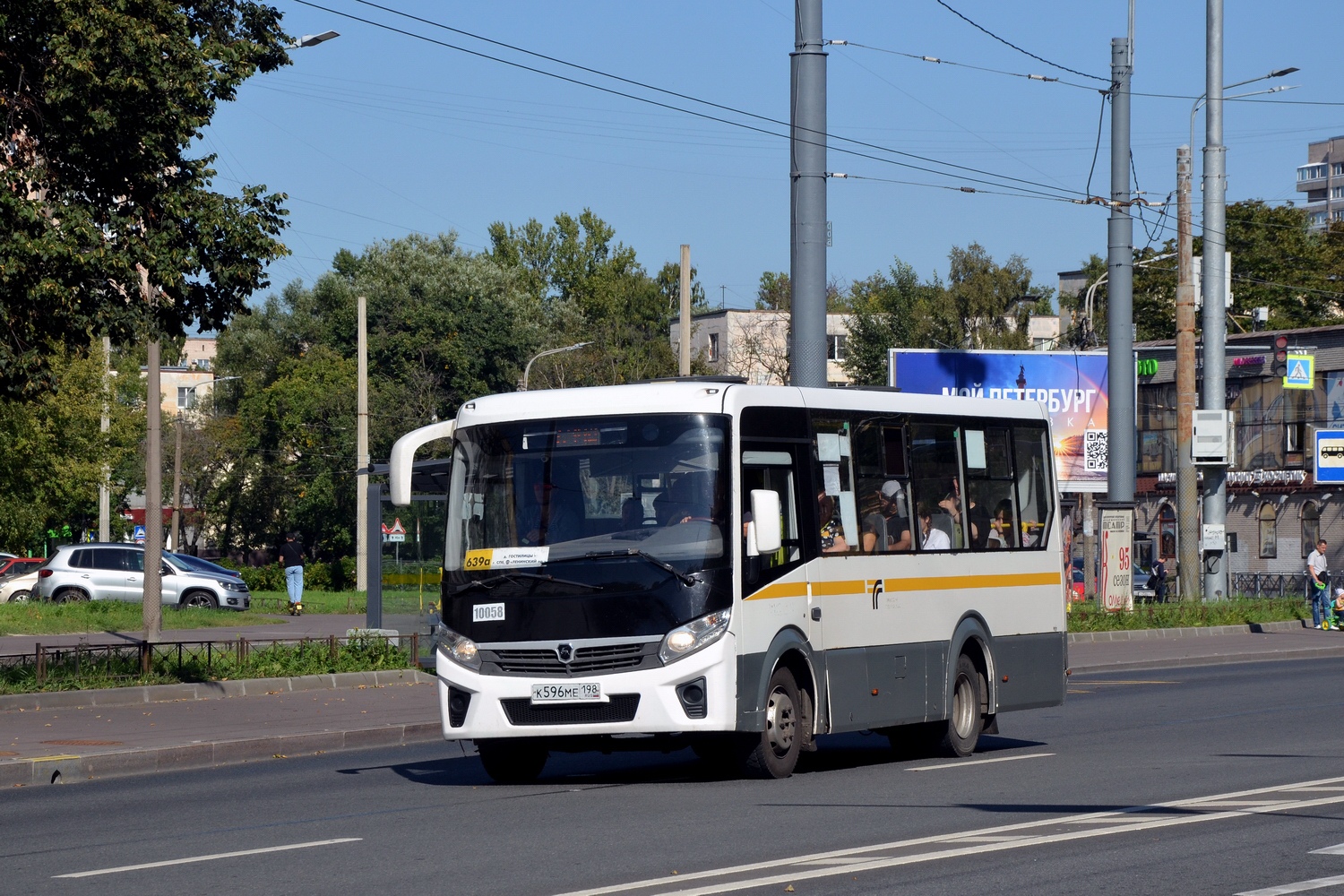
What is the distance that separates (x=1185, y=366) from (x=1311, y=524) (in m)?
29.0

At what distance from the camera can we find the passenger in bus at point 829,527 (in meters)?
12.9

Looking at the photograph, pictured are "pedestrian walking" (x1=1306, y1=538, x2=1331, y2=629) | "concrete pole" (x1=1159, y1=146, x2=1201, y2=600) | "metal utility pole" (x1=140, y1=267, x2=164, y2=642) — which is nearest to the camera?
"metal utility pole" (x1=140, y1=267, x2=164, y2=642)

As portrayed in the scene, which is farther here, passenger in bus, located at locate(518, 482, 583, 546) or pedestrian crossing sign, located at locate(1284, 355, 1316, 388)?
pedestrian crossing sign, located at locate(1284, 355, 1316, 388)

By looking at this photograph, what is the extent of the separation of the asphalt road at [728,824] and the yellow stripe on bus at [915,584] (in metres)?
1.31

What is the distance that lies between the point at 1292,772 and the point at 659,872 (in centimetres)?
575

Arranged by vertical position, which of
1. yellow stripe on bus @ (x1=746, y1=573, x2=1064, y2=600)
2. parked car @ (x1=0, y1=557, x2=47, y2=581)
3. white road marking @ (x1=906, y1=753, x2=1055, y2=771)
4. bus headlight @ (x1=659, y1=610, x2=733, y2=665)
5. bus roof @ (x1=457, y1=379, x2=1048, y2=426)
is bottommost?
white road marking @ (x1=906, y1=753, x2=1055, y2=771)

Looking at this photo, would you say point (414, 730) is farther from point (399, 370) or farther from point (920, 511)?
point (399, 370)

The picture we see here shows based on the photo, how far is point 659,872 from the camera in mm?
8117

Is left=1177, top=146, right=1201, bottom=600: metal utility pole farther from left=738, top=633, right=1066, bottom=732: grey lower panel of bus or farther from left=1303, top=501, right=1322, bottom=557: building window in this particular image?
left=1303, top=501, right=1322, bottom=557: building window

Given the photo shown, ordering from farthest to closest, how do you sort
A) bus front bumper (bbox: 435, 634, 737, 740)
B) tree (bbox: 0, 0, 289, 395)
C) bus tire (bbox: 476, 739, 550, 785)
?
1. tree (bbox: 0, 0, 289, 395)
2. bus tire (bbox: 476, 739, 550, 785)
3. bus front bumper (bbox: 435, 634, 737, 740)

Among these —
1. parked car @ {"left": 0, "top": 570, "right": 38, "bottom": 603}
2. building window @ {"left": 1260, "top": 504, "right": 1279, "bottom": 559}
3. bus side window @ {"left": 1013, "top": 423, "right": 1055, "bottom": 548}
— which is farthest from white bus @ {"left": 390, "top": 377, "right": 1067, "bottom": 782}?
building window @ {"left": 1260, "top": 504, "right": 1279, "bottom": 559}

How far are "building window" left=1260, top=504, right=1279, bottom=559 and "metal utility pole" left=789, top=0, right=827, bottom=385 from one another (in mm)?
46437

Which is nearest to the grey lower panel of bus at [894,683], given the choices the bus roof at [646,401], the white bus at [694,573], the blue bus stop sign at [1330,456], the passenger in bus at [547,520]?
the white bus at [694,573]

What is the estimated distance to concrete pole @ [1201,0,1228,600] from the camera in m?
35.6
